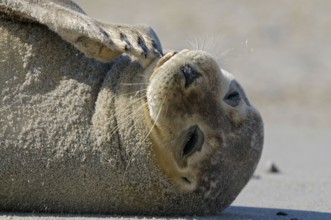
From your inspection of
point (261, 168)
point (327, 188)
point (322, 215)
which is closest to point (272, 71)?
point (261, 168)

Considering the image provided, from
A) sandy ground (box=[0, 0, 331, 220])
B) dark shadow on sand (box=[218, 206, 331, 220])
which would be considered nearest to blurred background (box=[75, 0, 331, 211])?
sandy ground (box=[0, 0, 331, 220])

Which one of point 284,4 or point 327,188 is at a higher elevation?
point 327,188

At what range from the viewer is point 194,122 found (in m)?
6.15

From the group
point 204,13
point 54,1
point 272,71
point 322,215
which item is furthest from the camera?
point 204,13

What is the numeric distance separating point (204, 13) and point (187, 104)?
59.8 ft

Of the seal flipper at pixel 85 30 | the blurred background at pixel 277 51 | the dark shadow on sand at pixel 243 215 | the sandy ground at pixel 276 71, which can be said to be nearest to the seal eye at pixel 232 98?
the sandy ground at pixel 276 71

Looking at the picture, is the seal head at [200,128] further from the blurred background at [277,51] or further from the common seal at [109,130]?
the blurred background at [277,51]

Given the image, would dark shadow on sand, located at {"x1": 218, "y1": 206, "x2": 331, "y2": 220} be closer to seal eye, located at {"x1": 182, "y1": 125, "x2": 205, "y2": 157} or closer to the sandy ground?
the sandy ground

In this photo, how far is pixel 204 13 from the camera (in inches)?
954

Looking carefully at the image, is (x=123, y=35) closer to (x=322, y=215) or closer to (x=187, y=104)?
(x=187, y=104)

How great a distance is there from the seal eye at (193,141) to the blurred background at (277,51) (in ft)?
14.4

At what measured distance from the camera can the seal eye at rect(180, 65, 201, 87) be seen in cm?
612

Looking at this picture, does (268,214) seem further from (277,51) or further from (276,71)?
(277,51)

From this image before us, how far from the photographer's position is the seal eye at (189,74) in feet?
20.1
